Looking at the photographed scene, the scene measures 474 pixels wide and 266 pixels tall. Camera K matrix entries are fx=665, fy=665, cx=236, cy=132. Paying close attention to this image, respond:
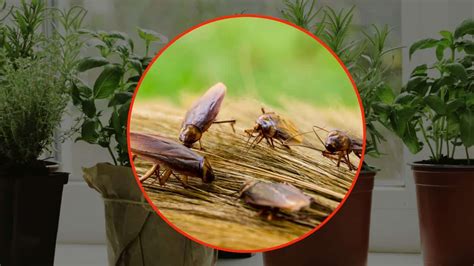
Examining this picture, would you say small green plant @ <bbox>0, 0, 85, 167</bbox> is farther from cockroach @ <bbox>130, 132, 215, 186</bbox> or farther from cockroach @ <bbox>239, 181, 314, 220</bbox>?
cockroach @ <bbox>239, 181, 314, 220</bbox>

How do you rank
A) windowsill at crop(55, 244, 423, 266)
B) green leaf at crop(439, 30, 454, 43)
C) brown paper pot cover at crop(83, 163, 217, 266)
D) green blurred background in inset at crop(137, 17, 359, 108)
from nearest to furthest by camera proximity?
green blurred background in inset at crop(137, 17, 359, 108)
brown paper pot cover at crop(83, 163, 217, 266)
green leaf at crop(439, 30, 454, 43)
windowsill at crop(55, 244, 423, 266)

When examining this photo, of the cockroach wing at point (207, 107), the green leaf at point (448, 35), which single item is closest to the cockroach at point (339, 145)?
the cockroach wing at point (207, 107)

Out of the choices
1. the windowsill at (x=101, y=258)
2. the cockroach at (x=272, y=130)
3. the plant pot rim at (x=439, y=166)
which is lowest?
the windowsill at (x=101, y=258)

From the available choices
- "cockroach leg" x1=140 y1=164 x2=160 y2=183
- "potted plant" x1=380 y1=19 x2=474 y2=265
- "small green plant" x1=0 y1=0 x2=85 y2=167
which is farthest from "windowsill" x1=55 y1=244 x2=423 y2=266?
"cockroach leg" x1=140 y1=164 x2=160 y2=183

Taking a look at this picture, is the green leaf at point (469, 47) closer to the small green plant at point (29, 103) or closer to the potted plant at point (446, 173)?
the potted plant at point (446, 173)

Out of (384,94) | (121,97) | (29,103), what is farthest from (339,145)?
(29,103)
